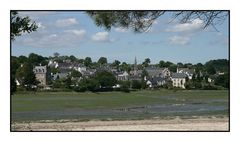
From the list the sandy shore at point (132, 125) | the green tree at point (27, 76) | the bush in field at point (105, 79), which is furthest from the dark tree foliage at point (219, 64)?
the green tree at point (27, 76)

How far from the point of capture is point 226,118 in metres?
9.51

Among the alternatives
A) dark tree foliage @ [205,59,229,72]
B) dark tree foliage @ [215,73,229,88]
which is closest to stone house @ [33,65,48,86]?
dark tree foliage @ [205,59,229,72]

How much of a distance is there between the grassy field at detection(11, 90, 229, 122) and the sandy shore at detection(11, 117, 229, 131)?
9 cm

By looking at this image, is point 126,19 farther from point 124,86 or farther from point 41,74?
point 41,74

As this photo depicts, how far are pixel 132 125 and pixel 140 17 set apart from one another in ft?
4.74

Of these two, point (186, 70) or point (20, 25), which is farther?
point (186, 70)

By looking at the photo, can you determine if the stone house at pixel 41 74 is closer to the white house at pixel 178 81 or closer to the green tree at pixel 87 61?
the green tree at pixel 87 61

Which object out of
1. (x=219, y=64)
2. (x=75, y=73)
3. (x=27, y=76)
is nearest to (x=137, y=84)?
(x=75, y=73)

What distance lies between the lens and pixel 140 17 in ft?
31.2

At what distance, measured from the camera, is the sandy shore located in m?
9.46

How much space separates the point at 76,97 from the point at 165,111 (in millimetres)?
1246

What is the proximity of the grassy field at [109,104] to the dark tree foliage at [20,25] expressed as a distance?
807 mm
